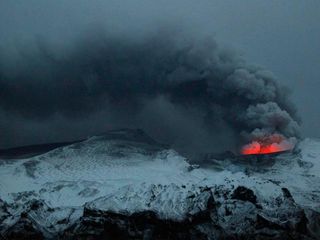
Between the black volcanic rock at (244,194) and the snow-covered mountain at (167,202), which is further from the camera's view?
the black volcanic rock at (244,194)

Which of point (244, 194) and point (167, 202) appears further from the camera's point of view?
point (167, 202)

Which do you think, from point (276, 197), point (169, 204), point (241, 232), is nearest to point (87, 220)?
point (169, 204)

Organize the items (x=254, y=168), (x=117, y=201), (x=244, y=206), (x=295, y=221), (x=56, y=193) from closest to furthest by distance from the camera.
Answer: (x=295, y=221), (x=244, y=206), (x=117, y=201), (x=56, y=193), (x=254, y=168)

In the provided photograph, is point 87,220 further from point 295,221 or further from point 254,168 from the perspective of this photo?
point 254,168

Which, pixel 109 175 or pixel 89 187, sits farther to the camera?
pixel 109 175

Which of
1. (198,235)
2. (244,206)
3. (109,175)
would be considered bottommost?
(198,235)

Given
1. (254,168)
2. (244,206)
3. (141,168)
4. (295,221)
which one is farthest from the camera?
(141,168)

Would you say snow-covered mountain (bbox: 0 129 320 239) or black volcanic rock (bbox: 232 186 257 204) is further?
black volcanic rock (bbox: 232 186 257 204)

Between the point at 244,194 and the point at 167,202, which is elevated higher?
the point at 244,194
